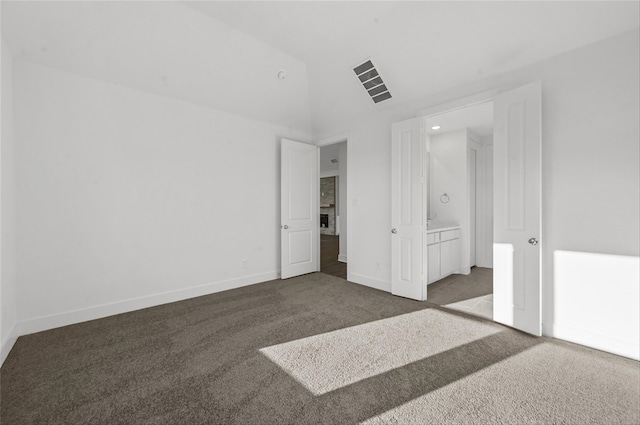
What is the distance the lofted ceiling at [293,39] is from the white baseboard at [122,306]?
2581 millimetres

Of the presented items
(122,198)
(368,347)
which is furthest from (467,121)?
(122,198)

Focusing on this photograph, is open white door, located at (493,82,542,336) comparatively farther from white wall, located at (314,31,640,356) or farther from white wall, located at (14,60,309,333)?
white wall, located at (14,60,309,333)

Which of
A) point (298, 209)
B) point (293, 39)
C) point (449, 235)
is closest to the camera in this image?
point (293, 39)

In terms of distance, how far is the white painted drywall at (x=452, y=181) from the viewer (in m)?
4.88

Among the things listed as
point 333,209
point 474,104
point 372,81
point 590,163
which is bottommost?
point 333,209

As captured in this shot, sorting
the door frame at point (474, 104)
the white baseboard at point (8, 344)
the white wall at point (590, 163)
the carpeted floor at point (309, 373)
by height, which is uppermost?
the door frame at point (474, 104)

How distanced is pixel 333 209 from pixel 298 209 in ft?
19.6

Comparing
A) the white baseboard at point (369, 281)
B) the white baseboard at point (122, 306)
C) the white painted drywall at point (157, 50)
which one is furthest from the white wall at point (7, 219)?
the white baseboard at point (369, 281)

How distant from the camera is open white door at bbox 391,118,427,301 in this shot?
134 inches

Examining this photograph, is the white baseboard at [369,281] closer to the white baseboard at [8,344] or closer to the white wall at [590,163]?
the white wall at [590,163]

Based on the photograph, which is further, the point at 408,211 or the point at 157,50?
the point at 408,211

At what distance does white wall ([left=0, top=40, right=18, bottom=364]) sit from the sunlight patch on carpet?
7.30 ft

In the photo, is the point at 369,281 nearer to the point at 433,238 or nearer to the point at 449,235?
the point at 433,238

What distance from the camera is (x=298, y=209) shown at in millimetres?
4688
